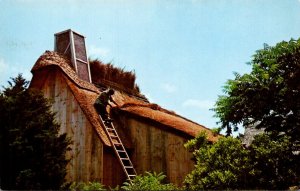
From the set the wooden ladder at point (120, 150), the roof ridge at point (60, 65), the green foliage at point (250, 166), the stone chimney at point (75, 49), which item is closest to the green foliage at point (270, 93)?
the green foliage at point (250, 166)

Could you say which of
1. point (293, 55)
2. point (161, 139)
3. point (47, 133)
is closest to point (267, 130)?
point (293, 55)

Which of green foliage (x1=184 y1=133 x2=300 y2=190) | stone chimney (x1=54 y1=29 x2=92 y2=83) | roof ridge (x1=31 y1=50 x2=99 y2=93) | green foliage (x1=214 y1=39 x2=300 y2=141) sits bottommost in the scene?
green foliage (x1=184 y1=133 x2=300 y2=190)

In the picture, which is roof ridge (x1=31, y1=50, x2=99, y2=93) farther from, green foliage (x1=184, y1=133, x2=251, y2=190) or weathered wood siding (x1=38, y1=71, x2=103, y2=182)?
green foliage (x1=184, y1=133, x2=251, y2=190)

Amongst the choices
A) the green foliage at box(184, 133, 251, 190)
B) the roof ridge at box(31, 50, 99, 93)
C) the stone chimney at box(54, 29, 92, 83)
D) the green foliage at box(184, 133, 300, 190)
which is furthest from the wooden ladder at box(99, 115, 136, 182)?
the green foliage at box(184, 133, 300, 190)

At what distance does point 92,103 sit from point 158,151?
3387mm

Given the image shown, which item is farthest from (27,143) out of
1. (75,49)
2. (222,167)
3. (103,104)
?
(75,49)

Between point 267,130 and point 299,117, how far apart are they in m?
0.96

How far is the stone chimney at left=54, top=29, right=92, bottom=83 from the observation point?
58.9ft

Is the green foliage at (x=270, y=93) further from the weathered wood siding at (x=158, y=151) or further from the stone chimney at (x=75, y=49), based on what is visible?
the stone chimney at (x=75, y=49)

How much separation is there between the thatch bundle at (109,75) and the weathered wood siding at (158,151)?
376 centimetres

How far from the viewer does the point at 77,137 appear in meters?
14.9

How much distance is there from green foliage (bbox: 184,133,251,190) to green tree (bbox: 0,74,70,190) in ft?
13.5

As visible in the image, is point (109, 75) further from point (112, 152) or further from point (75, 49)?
point (112, 152)

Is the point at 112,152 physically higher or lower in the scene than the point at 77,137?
lower
